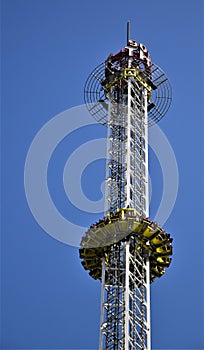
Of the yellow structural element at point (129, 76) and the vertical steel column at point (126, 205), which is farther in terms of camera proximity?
the yellow structural element at point (129, 76)

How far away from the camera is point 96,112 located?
8750cm

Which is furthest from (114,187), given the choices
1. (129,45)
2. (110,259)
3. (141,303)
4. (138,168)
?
(129,45)

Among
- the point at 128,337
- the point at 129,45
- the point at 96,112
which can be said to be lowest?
Result: the point at 128,337

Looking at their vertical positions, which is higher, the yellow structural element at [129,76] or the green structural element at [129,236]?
the yellow structural element at [129,76]

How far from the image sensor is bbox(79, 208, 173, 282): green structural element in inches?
2825

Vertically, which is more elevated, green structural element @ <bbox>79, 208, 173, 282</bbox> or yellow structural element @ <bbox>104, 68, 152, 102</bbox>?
yellow structural element @ <bbox>104, 68, 152, 102</bbox>

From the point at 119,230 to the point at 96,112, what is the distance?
19.7m

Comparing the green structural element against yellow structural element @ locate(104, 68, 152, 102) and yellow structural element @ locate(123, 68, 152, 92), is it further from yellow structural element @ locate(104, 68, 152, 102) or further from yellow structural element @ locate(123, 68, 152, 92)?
yellow structural element @ locate(123, 68, 152, 92)

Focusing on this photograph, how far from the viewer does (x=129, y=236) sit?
237 feet

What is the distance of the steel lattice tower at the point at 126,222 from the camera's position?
225 ft

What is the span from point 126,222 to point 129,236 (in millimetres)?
1490

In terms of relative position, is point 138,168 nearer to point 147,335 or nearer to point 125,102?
point 125,102

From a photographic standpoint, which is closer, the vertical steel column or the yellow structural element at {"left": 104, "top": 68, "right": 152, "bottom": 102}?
the vertical steel column

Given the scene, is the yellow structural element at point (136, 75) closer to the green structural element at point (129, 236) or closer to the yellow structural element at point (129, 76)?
the yellow structural element at point (129, 76)
